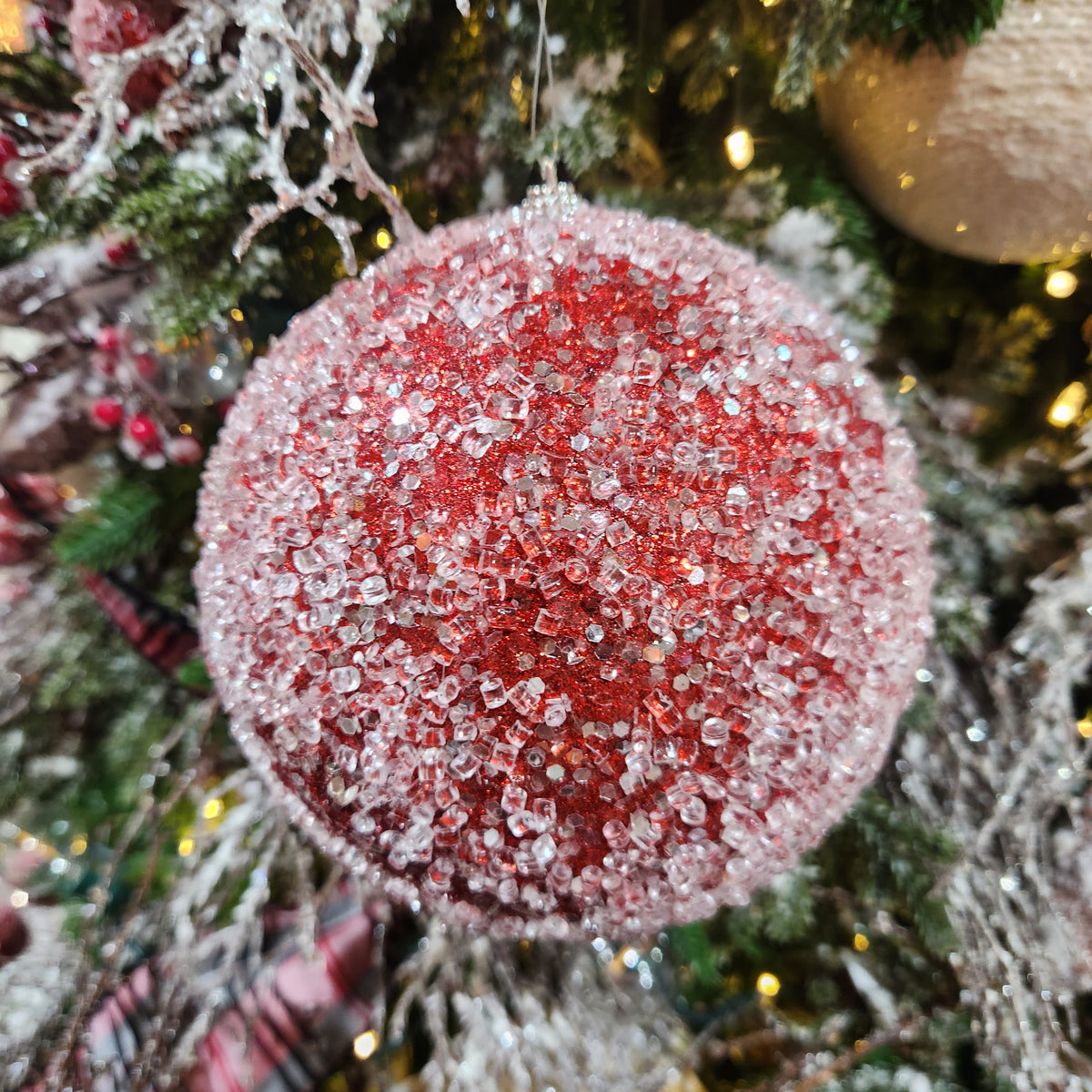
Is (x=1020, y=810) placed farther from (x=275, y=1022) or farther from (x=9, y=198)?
(x=9, y=198)

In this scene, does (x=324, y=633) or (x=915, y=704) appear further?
(x=915, y=704)

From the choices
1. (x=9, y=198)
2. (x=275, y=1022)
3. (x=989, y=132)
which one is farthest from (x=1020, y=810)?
(x=9, y=198)

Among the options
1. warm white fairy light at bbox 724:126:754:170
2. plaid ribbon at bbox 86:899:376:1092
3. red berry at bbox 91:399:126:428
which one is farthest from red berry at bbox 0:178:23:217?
plaid ribbon at bbox 86:899:376:1092

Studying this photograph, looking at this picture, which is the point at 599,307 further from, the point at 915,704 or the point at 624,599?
the point at 915,704

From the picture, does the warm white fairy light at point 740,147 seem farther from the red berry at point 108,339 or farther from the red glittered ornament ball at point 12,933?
the red glittered ornament ball at point 12,933

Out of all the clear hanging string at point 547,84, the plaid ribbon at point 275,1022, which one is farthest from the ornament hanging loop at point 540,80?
the plaid ribbon at point 275,1022

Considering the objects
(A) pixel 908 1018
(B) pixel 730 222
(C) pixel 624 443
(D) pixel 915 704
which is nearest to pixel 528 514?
(C) pixel 624 443
